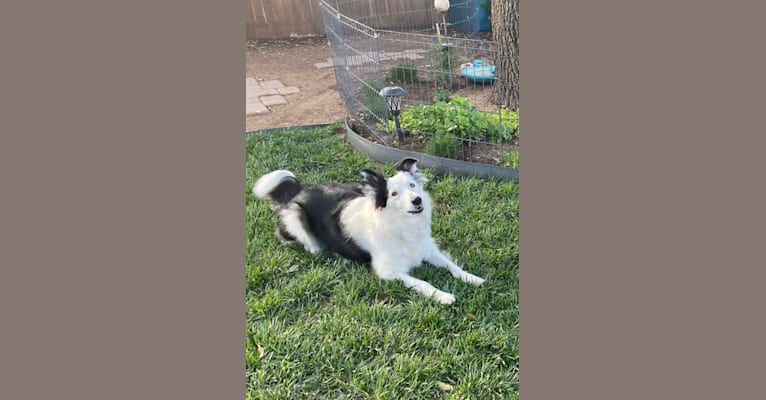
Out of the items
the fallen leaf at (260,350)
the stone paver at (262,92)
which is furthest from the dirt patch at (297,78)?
the fallen leaf at (260,350)

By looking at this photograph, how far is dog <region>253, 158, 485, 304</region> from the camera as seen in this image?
2992 mm

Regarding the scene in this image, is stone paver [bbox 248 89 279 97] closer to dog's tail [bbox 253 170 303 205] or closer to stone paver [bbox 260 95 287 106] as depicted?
stone paver [bbox 260 95 287 106]

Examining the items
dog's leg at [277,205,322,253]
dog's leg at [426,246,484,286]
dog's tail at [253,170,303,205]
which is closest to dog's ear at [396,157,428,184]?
dog's leg at [426,246,484,286]

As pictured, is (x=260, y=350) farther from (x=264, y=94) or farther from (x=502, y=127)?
(x=264, y=94)

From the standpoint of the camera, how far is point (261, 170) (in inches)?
181

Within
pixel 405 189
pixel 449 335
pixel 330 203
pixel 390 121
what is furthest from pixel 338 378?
pixel 390 121

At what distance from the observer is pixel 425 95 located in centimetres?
648

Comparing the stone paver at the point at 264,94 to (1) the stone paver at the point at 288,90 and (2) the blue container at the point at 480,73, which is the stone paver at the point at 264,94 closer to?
(1) the stone paver at the point at 288,90

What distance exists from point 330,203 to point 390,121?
1.94m

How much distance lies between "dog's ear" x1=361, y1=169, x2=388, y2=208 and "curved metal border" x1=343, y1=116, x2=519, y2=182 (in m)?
1.55

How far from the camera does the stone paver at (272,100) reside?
6.77 metres

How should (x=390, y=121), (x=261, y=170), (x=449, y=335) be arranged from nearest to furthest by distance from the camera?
(x=449, y=335) → (x=261, y=170) → (x=390, y=121)

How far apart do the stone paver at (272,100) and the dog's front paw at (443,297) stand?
463 centimetres

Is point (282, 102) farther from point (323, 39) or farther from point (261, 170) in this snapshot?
point (323, 39)
